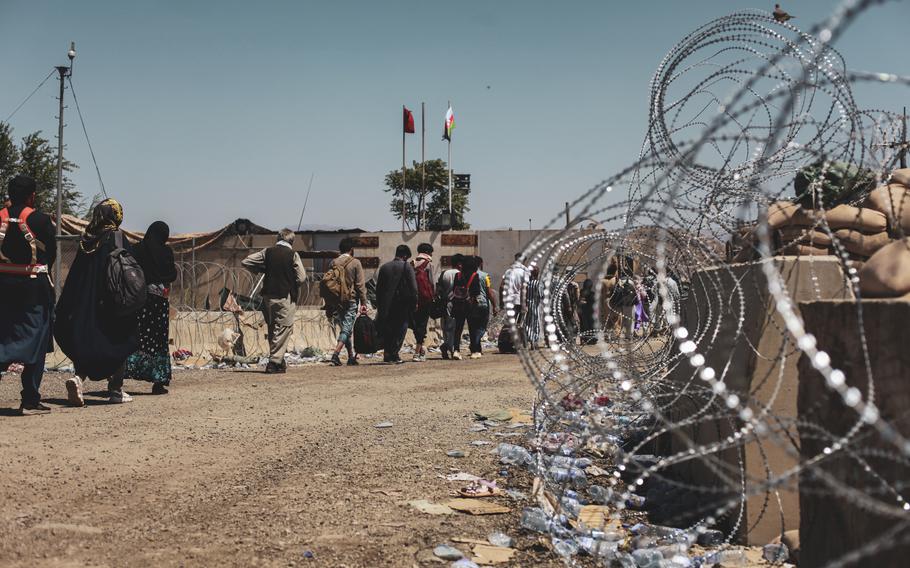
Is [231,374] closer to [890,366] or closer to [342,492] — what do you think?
[342,492]

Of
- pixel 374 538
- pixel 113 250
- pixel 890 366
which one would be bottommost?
pixel 374 538

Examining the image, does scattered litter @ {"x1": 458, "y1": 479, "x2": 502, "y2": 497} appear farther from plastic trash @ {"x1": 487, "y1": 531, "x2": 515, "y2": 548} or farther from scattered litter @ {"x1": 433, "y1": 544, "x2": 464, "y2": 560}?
scattered litter @ {"x1": 433, "y1": 544, "x2": 464, "y2": 560}

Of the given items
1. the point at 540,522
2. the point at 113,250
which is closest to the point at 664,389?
the point at 540,522

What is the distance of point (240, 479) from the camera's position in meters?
4.77

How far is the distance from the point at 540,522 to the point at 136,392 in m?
5.71

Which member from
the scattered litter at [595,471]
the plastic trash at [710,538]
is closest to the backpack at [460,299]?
the scattered litter at [595,471]

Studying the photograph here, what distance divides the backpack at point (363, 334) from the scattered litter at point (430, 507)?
299 inches

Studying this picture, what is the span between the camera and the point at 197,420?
263 inches

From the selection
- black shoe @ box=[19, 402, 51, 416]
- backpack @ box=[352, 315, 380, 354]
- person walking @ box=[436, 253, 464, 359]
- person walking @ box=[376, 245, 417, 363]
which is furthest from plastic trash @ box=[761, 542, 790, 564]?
person walking @ box=[436, 253, 464, 359]

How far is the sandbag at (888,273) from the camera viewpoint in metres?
2.71

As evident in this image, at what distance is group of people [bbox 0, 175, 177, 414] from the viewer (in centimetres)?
672

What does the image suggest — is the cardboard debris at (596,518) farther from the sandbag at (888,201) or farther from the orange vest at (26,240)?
the orange vest at (26,240)

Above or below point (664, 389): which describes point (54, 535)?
below

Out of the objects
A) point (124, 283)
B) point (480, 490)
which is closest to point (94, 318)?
point (124, 283)
